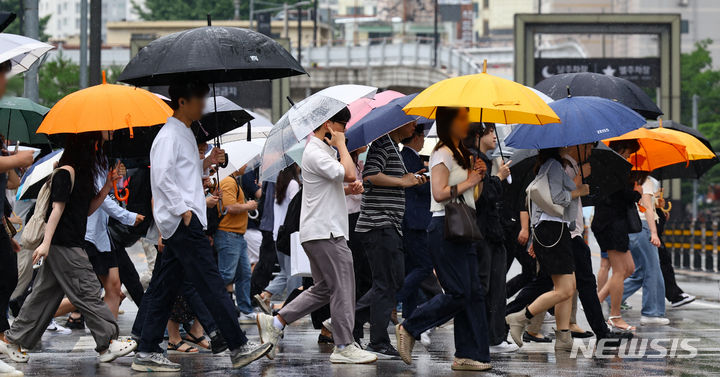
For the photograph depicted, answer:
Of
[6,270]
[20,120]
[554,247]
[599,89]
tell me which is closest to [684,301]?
[599,89]

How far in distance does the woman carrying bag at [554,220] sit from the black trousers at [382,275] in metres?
1.17

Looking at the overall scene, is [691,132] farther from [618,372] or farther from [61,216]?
[61,216]

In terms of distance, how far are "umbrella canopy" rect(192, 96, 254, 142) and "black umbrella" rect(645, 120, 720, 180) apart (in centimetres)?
438

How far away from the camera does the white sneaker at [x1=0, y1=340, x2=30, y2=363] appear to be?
335 inches

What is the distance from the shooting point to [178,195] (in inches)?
302

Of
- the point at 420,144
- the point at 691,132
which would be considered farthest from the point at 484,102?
the point at 691,132

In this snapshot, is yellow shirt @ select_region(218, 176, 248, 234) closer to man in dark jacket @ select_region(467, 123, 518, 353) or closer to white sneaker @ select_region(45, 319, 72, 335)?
white sneaker @ select_region(45, 319, 72, 335)

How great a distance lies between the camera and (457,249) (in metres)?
7.96

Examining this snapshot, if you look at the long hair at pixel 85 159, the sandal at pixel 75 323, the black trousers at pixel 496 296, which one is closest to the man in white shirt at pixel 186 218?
the long hair at pixel 85 159

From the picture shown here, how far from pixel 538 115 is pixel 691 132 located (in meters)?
4.52

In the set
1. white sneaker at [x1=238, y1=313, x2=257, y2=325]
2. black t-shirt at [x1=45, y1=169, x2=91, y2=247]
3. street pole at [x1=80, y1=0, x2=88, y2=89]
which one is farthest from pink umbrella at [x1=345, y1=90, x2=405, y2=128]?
street pole at [x1=80, y1=0, x2=88, y2=89]

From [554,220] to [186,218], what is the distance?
297cm

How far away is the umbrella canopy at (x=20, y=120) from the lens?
1037 cm

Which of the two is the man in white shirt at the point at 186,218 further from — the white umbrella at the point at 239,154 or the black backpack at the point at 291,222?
the white umbrella at the point at 239,154
